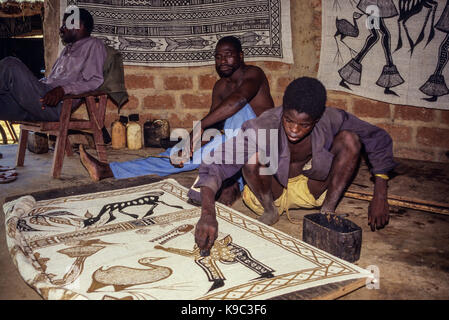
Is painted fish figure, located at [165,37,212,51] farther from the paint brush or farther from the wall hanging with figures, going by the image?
the paint brush

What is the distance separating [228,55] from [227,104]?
50cm

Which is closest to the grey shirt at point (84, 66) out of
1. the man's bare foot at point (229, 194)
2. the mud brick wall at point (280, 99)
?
the mud brick wall at point (280, 99)

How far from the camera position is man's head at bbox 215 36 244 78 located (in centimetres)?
317

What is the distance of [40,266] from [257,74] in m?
2.17

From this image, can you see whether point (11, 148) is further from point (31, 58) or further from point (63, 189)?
point (31, 58)

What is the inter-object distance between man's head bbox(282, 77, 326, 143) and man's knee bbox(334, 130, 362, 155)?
327mm

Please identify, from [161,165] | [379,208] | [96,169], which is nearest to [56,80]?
[96,169]

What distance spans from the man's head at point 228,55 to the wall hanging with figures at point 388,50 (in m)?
1.11

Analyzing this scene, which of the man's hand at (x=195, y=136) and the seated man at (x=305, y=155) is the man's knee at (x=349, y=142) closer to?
the seated man at (x=305, y=155)

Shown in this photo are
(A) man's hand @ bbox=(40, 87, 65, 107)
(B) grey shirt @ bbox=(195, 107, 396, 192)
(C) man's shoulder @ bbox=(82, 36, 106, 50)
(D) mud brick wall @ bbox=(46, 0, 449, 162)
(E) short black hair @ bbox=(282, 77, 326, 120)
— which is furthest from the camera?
(D) mud brick wall @ bbox=(46, 0, 449, 162)

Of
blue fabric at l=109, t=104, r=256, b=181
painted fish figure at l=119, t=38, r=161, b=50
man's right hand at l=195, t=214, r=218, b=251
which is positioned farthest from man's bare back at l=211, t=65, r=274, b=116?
man's right hand at l=195, t=214, r=218, b=251

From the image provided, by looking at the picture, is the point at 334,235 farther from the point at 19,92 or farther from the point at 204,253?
the point at 19,92

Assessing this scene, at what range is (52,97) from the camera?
3080 millimetres

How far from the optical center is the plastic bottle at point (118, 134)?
14.6 feet
